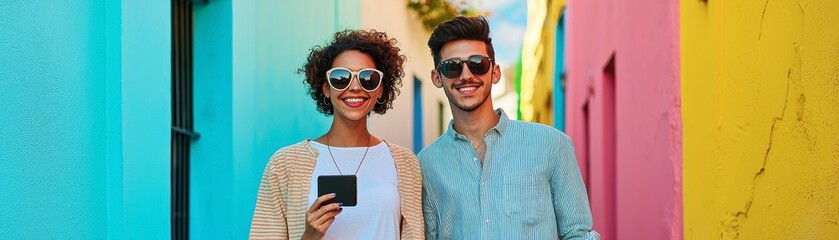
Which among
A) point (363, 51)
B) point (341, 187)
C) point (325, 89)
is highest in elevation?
point (363, 51)

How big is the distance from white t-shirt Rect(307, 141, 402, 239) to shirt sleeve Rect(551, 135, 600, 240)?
565 mm

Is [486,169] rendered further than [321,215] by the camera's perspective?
Yes

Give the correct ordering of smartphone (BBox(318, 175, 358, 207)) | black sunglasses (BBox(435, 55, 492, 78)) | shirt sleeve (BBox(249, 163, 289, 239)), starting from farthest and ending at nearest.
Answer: black sunglasses (BBox(435, 55, 492, 78))
shirt sleeve (BBox(249, 163, 289, 239))
smartphone (BBox(318, 175, 358, 207))

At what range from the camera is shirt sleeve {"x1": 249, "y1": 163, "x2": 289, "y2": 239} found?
3824 mm

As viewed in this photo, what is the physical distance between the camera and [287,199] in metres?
3.87

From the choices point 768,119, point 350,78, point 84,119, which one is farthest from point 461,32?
point 84,119

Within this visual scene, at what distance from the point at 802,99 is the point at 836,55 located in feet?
1.01

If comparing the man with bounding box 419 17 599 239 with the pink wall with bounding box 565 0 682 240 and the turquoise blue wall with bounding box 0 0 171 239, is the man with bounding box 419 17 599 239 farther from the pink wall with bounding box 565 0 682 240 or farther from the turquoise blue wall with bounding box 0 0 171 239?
the pink wall with bounding box 565 0 682 240

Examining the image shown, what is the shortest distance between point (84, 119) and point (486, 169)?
1409mm

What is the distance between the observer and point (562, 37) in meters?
17.2

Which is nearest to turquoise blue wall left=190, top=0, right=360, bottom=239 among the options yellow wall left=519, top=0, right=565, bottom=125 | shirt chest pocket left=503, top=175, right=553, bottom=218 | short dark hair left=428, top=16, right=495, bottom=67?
short dark hair left=428, top=16, right=495, bottom=67

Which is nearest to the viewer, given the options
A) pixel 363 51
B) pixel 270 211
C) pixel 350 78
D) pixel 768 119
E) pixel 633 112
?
pixel 270 211

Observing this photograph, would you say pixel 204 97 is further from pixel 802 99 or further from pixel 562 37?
pixel 562 37

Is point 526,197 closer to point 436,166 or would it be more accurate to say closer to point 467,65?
point 436,166
